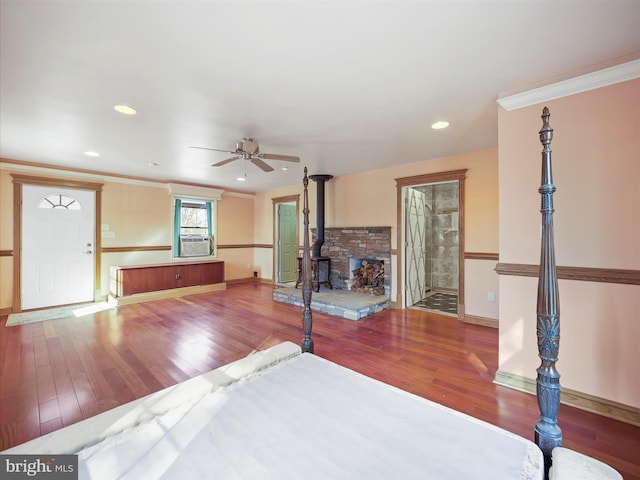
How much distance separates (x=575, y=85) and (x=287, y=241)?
581 centimetres

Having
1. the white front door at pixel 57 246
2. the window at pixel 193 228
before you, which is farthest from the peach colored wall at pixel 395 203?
the white front door at pixel 57 246

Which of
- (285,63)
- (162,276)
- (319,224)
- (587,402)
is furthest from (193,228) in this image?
(587,402)

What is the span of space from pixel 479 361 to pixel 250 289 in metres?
4.77

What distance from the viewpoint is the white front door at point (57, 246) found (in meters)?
4.38

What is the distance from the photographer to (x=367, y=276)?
16.9 feet

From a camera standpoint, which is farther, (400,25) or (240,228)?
(240,228)

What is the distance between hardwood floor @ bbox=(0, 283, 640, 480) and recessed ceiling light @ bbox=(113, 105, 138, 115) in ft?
7.85

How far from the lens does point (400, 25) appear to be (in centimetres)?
155

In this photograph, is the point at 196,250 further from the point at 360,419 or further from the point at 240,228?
the point at 360,419

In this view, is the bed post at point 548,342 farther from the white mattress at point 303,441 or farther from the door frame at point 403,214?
the door frame at point 403,214

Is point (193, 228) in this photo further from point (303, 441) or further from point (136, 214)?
point (303, 441)

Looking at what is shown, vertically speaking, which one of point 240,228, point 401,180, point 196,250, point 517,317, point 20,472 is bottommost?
point 20,472

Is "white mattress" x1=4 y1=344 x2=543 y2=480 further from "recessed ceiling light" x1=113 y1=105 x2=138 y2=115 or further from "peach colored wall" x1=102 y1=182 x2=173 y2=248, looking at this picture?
"peach colored wall" x1=102 y1=182 x2=173 y2=248

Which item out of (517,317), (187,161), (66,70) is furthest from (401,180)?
(66,70)
